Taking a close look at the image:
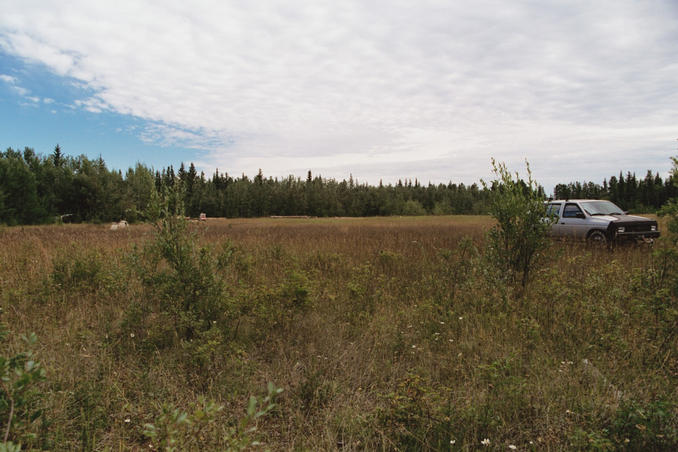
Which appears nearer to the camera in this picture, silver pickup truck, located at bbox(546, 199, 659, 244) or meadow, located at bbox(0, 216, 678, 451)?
meadow, located at bbox(0, 216, 678, 451)

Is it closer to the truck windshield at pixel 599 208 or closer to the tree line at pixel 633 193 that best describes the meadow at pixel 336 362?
the truck windshield at pixel 599 208

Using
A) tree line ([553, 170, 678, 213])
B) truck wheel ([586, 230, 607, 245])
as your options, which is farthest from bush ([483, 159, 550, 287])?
tree line ([553, 170, 678, 213])

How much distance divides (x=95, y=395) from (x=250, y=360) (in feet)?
4.65

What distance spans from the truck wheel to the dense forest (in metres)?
6.02

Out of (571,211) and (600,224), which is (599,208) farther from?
(600,224)

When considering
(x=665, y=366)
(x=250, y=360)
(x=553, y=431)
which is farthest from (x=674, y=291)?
(x=250, y=360)

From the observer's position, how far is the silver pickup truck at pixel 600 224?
38.3 ft

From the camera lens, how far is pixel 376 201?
316 ft

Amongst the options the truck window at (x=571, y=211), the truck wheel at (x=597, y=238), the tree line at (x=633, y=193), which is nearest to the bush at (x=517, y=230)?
the truck wheel at (x=597, y=238)

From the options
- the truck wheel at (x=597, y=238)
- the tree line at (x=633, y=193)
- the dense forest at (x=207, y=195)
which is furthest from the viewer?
the tree line at (x=633, y=193)

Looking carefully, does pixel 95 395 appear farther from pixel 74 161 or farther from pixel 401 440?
pixel 74 161

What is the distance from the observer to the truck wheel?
11859 mm

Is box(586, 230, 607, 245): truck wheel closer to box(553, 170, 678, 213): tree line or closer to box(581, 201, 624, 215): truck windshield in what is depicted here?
box(581, 201, 624, 215): truck windshield

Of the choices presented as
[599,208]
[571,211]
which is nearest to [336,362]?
[571,211]
